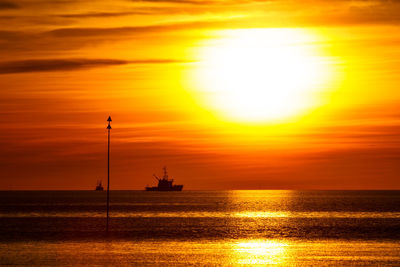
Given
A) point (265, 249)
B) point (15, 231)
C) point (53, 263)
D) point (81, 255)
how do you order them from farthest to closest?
point (15, 231), point (265, 249), point (81, 255), point (53, 263)

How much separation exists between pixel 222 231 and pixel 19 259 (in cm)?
4587

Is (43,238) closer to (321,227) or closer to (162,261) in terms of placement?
(162,261)

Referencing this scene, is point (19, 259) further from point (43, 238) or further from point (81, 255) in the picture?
point (43, 238)

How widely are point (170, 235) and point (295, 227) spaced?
2739cm

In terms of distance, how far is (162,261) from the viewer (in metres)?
60.3

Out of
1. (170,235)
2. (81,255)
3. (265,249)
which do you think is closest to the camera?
(81,255)

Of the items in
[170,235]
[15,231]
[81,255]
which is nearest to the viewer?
[81,255]

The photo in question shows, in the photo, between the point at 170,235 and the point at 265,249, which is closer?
the point at 265,249

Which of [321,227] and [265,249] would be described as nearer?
[265,249]

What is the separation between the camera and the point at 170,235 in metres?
93.7

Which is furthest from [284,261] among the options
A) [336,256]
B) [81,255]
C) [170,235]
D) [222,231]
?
[222,231]

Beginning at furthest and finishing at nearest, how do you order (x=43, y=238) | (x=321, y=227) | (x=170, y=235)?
(x=321, y=227) < (x=170, y=235) < (x=43, y=238)

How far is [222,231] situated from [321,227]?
61.0ft

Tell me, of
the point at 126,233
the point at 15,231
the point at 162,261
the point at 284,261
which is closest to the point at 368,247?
the point at 284,261
